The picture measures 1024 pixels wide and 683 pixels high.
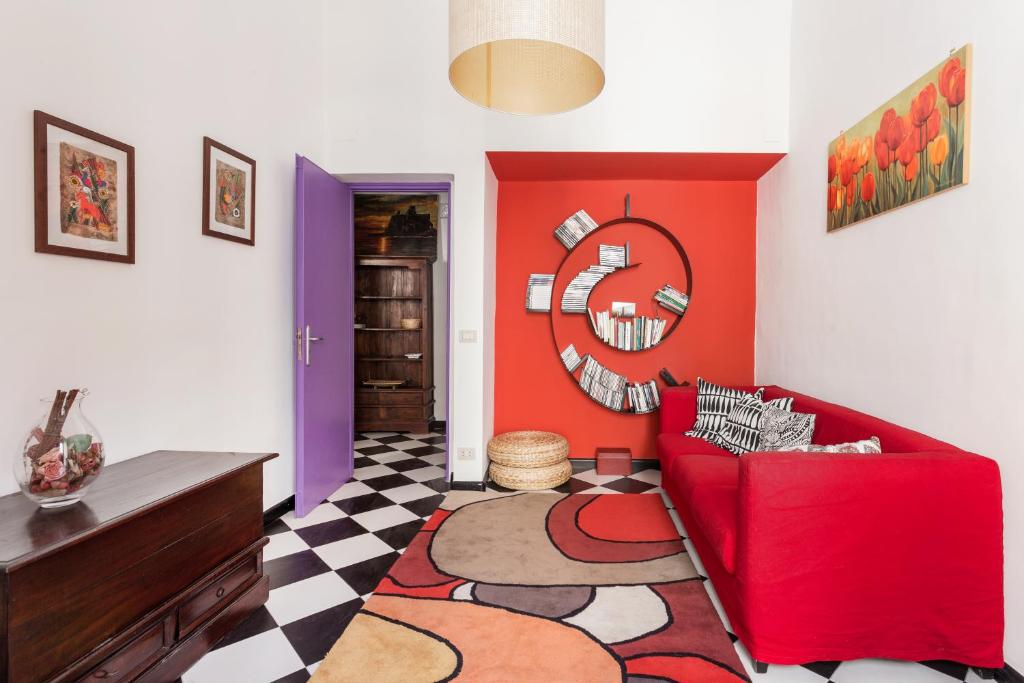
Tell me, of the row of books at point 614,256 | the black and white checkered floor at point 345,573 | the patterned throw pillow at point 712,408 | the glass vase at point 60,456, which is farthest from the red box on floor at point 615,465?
the glass vase at point 60,456

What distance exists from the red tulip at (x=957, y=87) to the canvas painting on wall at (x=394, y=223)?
4.43 m

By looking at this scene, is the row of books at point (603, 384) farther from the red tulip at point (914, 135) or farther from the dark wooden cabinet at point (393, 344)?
the red tulip at point (914, 135)

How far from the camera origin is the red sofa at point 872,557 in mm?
1759

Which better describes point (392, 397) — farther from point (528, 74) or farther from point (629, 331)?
point (528, 74)

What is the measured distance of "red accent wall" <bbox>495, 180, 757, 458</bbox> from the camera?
14.0 feet

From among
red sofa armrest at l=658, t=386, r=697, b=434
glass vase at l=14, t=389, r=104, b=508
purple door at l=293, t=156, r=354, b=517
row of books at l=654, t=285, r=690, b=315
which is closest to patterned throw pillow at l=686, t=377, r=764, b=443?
red sofa armrest at l=658, t=386, r=697, b=434

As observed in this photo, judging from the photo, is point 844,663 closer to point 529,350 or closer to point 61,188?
point 529,350

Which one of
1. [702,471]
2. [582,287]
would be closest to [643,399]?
[582,287]

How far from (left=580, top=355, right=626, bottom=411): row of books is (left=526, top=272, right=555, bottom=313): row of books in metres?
0.58

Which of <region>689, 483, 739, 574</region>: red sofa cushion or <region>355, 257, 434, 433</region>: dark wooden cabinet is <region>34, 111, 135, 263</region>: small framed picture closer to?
<region>689, 483, 739, 574</region>: red sofa cushion

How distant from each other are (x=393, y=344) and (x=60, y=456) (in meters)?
4.40

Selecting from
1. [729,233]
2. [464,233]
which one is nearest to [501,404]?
[464,233]

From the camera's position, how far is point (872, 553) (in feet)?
5.81

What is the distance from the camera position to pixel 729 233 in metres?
4.25
